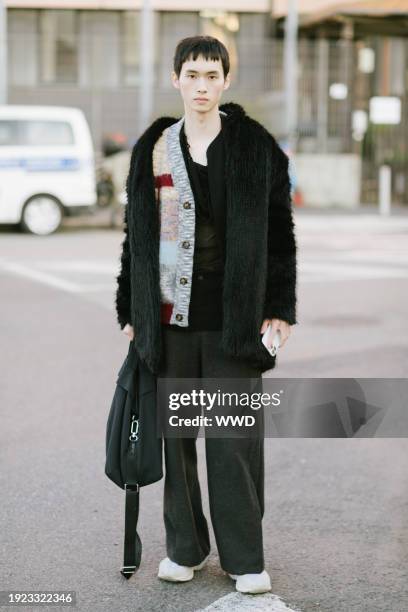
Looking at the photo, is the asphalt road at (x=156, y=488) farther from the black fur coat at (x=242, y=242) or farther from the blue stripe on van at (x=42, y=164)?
the blue stripe on van at (x=42, y=164)

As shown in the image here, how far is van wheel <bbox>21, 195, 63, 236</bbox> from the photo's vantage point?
60.2ft

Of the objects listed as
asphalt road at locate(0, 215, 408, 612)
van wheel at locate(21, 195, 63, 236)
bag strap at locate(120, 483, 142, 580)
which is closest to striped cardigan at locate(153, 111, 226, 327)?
bag strap at locate(120, 483, 142, 580)

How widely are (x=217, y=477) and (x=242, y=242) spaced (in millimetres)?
790

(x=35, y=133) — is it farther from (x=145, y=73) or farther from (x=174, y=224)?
(x=174, y=224)

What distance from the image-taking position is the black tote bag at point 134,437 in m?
3.62

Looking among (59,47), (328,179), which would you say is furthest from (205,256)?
(59,47)

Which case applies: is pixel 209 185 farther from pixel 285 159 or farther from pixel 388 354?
pixel 388 354

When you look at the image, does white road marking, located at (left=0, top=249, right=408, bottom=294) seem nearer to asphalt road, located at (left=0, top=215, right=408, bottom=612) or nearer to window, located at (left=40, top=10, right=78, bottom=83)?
asphalt road, located at (left=0, top=215, right=408, bottom=612)

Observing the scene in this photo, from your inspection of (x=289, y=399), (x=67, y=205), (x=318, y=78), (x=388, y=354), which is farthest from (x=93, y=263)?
(x=318, y=78)

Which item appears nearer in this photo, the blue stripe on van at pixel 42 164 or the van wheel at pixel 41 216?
the blue stripe on van at pixel 42 164

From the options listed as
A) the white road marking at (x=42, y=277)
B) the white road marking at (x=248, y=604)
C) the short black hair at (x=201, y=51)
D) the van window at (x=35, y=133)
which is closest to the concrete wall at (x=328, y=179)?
the van window at (x=35, y=133)

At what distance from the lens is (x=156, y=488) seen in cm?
494

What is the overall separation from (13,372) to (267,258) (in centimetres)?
424

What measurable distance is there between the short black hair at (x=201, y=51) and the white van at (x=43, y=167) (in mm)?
14930
